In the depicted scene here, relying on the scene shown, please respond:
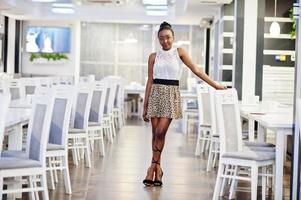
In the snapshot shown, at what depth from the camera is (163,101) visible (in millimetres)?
6469

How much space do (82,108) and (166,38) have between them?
1.79 metres

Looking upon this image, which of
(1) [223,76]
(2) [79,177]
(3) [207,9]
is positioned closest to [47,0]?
(3) [207,9]

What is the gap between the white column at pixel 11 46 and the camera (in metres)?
20.8

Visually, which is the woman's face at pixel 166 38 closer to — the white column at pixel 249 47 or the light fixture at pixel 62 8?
the white column at pixel 249 47

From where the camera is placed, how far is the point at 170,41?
21.4 ft

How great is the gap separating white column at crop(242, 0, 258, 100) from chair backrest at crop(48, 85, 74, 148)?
6067 mm

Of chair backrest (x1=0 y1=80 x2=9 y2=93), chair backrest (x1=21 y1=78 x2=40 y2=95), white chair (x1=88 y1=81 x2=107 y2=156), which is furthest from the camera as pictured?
chair backrest (x1=21 y1=78 x2=40 y2=95)

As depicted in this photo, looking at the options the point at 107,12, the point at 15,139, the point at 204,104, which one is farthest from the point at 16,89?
the point at 107,12

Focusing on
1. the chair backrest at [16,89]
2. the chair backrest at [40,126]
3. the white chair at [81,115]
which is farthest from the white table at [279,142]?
the chair backrest at [16,89]

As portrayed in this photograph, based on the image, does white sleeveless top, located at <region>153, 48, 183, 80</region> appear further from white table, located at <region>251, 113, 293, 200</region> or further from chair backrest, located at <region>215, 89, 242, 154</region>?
white table, located at <region>251, 113, 293, 200</region>

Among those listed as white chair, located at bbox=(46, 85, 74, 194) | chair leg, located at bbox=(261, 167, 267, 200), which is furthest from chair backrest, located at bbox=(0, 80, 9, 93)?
chair leg, located at bbox=(261, 167, 267, 200)

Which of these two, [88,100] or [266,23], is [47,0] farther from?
[88,100]

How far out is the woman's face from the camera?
21.2ft

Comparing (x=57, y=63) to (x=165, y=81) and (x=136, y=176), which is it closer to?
(x=136, y=176)
